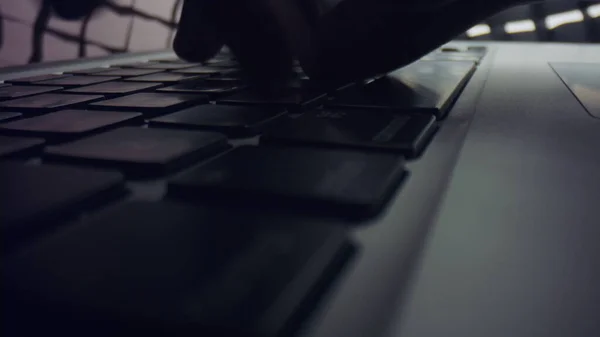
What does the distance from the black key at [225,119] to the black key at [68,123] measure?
0.12ft

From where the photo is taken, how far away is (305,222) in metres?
0.22

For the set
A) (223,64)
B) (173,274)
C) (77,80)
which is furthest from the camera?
(223,64)

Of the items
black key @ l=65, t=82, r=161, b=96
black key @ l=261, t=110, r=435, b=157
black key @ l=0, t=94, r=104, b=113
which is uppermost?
black key @ l=0, t=94, r=104, b=113

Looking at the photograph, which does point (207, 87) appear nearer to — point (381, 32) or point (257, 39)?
point (257, 39)

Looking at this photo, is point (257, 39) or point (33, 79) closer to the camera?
point (257, 39)

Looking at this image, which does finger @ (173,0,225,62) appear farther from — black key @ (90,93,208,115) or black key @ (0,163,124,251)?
black key @ (0,163,124,251)

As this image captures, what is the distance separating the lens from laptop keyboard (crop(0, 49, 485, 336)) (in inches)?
6.7

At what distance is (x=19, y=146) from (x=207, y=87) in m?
0.30

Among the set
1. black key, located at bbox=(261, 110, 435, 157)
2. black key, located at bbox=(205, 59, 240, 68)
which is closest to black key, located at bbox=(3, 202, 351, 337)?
black key, located at bbox=(261, 110, 435, 157)

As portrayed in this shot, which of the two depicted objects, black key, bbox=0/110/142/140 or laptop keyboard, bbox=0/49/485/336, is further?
black key, bbox=0/110/142/140

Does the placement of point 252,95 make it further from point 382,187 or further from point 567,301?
point 567,301

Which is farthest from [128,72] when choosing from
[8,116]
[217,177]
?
[217,177]

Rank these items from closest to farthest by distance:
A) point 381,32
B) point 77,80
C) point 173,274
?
point 173,274 → point 381,32 → point 77,80

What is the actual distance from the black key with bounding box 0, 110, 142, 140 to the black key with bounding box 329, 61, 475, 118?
186 millimetres
